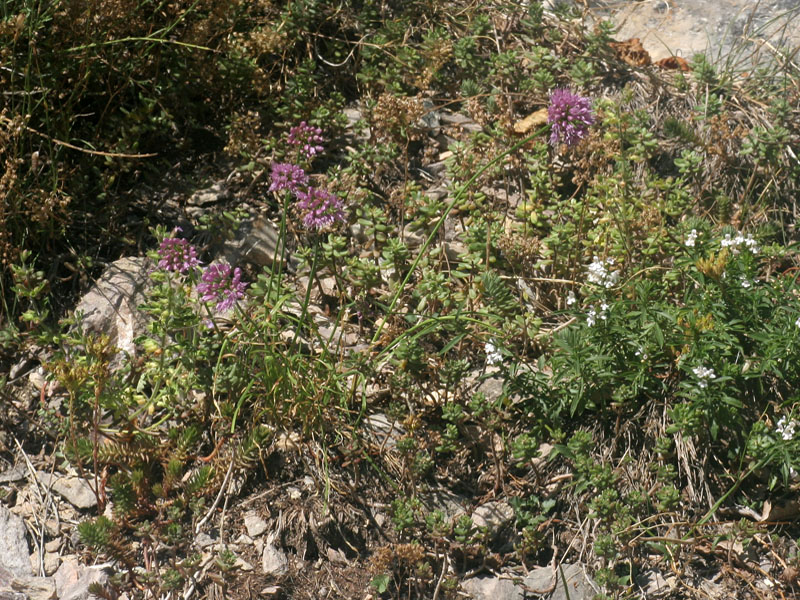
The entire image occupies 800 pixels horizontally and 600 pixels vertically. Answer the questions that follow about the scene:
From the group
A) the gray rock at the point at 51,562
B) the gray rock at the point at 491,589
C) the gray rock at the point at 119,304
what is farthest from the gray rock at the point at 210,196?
the gray rock at the point at 491,589

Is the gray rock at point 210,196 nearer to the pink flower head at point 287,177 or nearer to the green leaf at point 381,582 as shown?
the pink flower head at point 287,177

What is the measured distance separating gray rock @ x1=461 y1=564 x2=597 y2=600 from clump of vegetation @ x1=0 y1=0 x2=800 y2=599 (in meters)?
0.06

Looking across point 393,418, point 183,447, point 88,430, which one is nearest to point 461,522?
point 393,418

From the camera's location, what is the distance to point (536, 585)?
3.25m

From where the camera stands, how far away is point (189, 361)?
3566 mm

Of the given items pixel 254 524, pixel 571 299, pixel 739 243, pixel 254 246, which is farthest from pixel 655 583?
pixel 254 246

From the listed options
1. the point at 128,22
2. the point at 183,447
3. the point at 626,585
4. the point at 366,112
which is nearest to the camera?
the point at 626,585

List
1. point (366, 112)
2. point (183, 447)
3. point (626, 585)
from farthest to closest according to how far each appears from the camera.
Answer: point (366, 112), point (183, 447), point (626, 585)

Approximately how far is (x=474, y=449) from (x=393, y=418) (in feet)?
1.23

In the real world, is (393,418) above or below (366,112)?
below

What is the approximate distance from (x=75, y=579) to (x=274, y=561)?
2.47 ft

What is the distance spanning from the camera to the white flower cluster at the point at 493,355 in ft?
11.1

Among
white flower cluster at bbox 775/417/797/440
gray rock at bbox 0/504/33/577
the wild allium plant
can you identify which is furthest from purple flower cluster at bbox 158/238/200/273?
white flower cluster at bbox 775/417/797/440

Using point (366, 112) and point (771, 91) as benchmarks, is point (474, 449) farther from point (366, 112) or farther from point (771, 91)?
point (771, 91)
